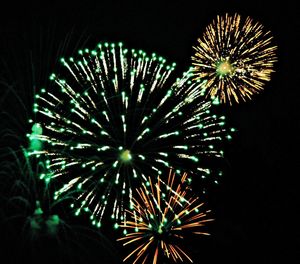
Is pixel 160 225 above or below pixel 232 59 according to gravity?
below

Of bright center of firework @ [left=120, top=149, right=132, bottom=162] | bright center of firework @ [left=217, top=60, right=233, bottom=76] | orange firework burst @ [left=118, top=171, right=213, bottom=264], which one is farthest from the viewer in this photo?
bright center of firework @ [left=217, top=60, right=233, bottom=76]

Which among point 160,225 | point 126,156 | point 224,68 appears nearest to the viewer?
point 160,225

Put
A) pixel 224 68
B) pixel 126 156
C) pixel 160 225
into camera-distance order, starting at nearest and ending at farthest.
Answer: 1. pixel 160 225
2. pixel 126 156
3. pixel 224 68

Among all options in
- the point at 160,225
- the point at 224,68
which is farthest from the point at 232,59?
the point at 160,225

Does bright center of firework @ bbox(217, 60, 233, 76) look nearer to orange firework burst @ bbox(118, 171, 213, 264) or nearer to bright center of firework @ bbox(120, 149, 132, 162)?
bright center of firework @ bbox(120, 149, 132, 162)

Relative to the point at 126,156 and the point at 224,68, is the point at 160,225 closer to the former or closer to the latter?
the point at 126,156

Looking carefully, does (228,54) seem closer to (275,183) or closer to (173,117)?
(173,117)

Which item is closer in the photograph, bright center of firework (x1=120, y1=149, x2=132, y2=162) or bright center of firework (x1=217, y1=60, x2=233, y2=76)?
bright center of firework (x1=120, y1=149, x2=132, y2=162)

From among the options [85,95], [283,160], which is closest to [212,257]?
[85,95]
